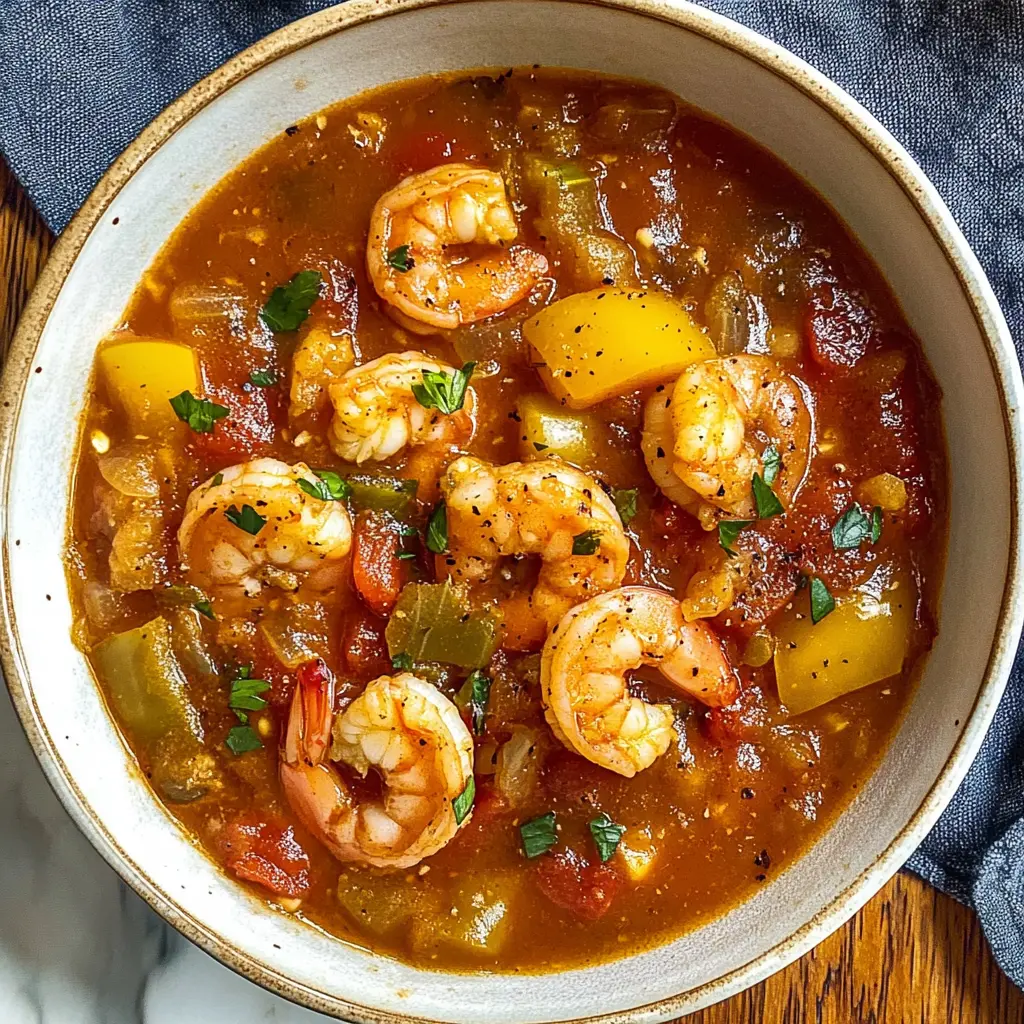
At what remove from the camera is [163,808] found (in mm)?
3627

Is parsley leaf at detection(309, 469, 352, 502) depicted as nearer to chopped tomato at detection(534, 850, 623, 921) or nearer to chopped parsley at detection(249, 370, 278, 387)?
chopped parsley at detection(249, 370, 278, 387)

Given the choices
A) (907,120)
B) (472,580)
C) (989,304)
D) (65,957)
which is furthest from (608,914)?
(907,120)

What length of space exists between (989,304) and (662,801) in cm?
170

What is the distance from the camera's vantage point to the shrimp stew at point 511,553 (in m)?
3.39

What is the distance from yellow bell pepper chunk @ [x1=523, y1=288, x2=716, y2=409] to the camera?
335cm

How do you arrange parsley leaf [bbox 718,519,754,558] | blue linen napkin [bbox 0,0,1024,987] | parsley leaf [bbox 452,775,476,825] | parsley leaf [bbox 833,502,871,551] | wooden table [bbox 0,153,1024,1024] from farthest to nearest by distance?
wooden table [bbox 0,153,1024,1024] < blue linen napkin [bbox 0,0,1024,987] < parsley leaf [bbox 833,502,871,551] < parsley leaf [bbox 718,519,754,558] < parsley leaf [bbox 452,775,476,825]

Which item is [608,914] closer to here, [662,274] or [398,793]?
[398,793]

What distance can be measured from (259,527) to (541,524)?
77 cm

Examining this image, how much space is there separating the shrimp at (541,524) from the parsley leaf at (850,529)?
0.65 m

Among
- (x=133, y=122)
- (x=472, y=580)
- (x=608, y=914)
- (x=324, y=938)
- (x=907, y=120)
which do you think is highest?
(x=907, y=120)

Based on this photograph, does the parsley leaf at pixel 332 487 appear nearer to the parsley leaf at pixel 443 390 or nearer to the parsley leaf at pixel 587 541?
the parsley leaf at pixel 443 390

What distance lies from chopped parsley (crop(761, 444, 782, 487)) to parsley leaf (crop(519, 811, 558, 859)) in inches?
47.5

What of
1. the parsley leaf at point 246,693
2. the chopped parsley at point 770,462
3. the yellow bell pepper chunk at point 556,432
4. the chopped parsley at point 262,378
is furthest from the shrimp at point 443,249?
the parsley leaf at point 246,693

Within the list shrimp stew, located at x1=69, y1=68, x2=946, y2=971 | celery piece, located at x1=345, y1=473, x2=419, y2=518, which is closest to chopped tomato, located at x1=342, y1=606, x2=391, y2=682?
shrimp stew, located at x1=69, y1=68, x2=946, y2=971
